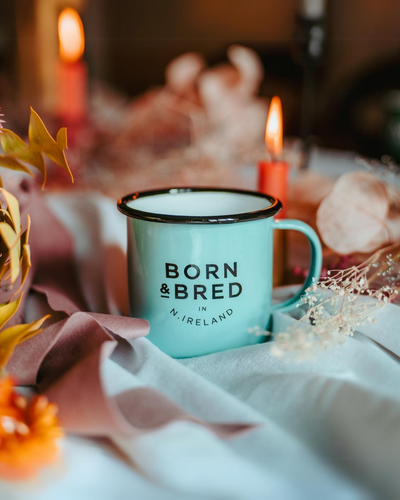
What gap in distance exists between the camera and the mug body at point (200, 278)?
312 mm

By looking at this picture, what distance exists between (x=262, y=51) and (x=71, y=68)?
0.64 metres

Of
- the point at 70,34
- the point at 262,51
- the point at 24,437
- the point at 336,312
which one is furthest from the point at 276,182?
the point at 262,51

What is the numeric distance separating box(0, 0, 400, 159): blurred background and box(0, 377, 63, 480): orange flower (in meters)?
0.61

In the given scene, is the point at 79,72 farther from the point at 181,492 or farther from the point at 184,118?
the point at 181,492

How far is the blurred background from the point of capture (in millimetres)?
921

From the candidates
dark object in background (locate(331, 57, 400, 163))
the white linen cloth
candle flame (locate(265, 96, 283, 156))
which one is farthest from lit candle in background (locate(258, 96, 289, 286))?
dark object in background (locate(331, 57, 400, 163))

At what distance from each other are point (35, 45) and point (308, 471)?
5.30ft

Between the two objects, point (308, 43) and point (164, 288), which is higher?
point (308, 43)

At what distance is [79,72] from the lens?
81 cm

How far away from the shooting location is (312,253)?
1.19 ft

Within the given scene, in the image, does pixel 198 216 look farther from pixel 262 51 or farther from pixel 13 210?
pixel 262 51

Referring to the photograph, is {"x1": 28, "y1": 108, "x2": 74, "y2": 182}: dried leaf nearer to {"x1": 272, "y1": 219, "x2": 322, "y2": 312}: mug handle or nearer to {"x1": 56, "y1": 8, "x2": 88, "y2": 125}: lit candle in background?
{"x1": 272, "y1": 219, "x2": 322, "y2": 312}: mug handle

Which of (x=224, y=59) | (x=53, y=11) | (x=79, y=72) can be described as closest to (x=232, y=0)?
(x=224, y=59)

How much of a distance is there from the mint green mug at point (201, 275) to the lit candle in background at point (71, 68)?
1.56ft
